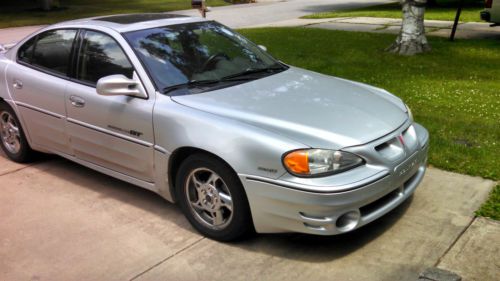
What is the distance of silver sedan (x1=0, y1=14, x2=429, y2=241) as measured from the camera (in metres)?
3.72

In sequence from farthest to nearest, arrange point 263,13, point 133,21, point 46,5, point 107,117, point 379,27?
1. point 46,5
2. point 263,13
3. point 379,27
4. point 133,21
5. point 107,117

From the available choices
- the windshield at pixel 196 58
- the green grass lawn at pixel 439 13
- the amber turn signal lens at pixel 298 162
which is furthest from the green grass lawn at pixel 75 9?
the amber turn signal lens at pixel 298 162

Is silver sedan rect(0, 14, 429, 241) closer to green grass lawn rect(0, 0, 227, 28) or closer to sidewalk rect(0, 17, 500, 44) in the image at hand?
sidewalk rect(0, 17, 500, 44)

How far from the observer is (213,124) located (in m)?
4.02

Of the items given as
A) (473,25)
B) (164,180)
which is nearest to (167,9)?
(473,25)

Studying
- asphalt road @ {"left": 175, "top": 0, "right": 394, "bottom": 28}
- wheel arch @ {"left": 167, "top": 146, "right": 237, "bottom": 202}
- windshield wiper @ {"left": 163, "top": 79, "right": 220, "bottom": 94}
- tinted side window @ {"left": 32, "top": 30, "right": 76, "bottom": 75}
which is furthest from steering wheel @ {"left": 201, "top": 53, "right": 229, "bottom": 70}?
asphalt road @ {"left": 175, "top": 0, "right": 394, "bottom": 28}

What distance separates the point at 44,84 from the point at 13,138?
1.01 meters

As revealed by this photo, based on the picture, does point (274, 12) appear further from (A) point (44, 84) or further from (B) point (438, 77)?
(A) point (44, 84)

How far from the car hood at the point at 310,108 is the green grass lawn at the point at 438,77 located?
118 cm

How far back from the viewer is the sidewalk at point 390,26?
1409cm

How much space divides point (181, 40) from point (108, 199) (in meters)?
1.54

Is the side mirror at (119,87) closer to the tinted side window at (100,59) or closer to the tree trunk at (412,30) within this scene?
the tinted side window at (100,59)

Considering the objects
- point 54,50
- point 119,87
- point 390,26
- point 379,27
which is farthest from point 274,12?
point 119,87

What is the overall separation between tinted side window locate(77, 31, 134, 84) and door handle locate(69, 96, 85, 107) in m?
0.18
